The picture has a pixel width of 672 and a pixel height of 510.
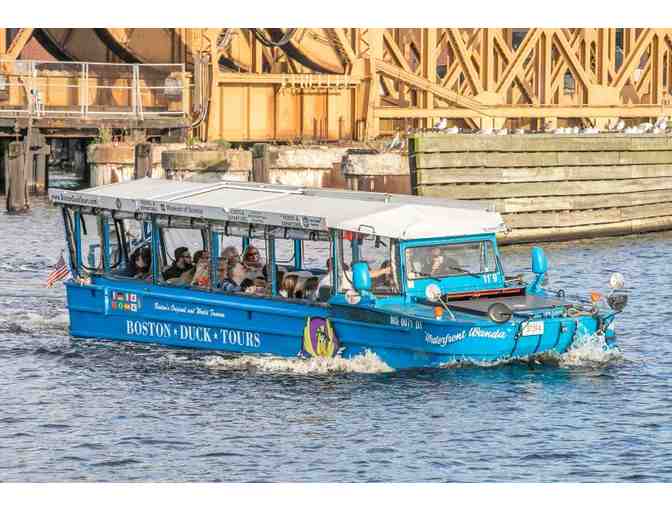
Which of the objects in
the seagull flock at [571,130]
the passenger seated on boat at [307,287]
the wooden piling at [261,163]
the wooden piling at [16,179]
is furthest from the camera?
the wooden piling at [261,163]

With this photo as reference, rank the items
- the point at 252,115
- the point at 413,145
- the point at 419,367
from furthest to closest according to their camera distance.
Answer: the point at 252,115, the point at 413,145, the point at 419,367

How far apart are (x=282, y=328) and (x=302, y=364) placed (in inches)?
26.5

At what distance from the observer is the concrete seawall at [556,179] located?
38.9m

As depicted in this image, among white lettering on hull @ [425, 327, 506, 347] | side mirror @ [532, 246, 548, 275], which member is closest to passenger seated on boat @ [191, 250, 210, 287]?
white lettering on hull @ [425, 327, 506, 347]

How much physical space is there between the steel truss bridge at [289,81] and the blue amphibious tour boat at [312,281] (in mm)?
24011

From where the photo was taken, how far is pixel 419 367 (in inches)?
898

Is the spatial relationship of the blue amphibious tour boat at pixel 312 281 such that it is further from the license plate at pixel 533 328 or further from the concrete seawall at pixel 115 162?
the concrete seawall at pixel 115 162

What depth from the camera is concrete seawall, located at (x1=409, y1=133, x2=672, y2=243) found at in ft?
128

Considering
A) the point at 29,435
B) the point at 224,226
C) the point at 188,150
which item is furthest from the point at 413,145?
the point at 29,435

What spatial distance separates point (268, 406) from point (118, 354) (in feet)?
14.6

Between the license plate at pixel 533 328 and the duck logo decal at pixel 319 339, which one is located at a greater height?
the license plate at pixel 533 328

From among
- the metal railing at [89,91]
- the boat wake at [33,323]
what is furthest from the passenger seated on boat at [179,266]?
the metal railing at [89,91]

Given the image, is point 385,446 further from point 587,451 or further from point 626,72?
point 626,72

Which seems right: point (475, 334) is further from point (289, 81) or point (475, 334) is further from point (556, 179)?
point (289, 81)
